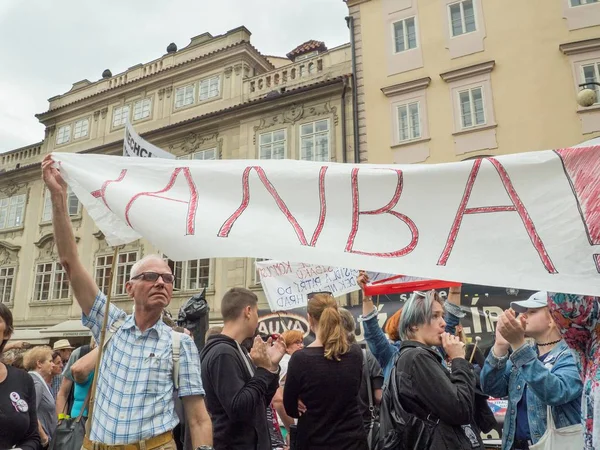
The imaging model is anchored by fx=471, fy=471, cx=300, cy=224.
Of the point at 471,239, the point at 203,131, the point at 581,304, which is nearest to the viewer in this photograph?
the point at 581,304

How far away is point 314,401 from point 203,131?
16.9 m

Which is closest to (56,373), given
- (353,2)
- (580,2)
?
(353,2)

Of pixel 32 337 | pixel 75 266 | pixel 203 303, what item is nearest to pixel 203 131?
pixel 32 337

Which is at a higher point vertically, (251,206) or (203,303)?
(251,206)

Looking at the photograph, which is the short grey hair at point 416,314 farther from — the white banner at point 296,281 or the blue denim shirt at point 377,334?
the white banner at point 296,281

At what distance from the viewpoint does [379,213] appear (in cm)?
266

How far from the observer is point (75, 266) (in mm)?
2656

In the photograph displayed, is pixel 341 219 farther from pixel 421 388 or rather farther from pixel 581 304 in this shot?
pixel 581 304

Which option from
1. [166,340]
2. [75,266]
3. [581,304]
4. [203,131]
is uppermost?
[203,131]

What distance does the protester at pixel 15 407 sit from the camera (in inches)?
104

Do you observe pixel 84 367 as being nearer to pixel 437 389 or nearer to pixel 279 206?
pixel 279 206

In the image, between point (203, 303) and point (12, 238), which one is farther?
A: point (12, 238)

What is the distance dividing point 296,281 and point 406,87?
10091mm

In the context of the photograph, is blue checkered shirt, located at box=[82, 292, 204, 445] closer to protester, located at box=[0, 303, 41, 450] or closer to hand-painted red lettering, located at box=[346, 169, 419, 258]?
protester, located at box=[0, 303, 41, 450]
